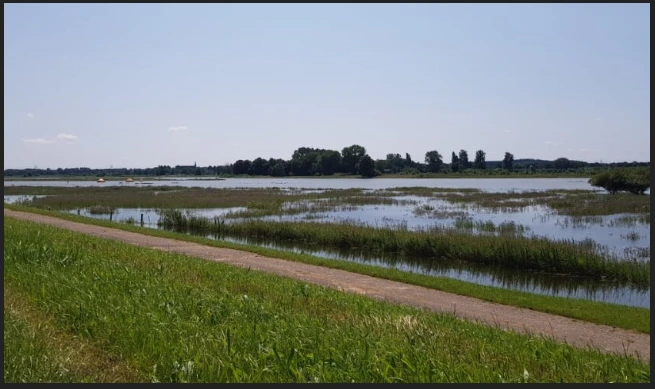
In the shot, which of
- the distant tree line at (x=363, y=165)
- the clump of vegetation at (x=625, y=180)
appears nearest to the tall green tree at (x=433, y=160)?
the distant tree line at (x=363, y=165)

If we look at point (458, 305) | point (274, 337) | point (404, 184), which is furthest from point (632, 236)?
point (404, 184)

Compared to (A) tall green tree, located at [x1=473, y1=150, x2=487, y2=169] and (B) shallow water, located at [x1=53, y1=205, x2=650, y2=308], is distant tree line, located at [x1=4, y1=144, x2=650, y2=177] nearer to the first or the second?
(A) tall green tree, located at [x1=473, y1=150, x2=487, y2=169]

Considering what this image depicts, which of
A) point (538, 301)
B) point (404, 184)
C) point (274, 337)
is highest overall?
point (274, 337)

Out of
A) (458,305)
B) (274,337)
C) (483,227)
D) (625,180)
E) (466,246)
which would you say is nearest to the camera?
(274,337)

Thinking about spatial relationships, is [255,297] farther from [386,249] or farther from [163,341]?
[386,249]

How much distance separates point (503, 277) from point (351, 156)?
142798mm

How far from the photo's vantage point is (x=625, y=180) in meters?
61.2

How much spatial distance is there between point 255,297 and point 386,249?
51.0ft

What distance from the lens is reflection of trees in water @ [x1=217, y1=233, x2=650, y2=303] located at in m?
17.4

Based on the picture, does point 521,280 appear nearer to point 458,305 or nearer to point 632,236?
point 458,305

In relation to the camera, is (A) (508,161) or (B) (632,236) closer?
(B) (632,236)

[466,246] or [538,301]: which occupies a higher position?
[538,301]

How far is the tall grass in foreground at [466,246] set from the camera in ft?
63.6

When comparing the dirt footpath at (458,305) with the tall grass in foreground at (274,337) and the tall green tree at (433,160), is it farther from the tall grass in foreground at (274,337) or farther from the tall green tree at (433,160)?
the tall green tree at (433,160)
